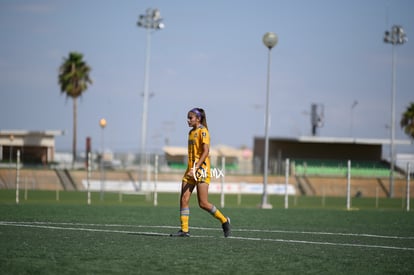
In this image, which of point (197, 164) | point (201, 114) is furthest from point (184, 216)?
point (201, 114)

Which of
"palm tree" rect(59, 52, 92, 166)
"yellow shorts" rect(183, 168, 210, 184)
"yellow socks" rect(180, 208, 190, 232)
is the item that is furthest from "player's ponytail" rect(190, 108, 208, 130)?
"palm tree" rect(59, 52, 92, 166)

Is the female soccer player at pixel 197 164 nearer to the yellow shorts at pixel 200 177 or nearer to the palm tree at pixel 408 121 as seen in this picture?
the yellow shorts at pixel 200 177

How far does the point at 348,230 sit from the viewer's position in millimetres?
17547

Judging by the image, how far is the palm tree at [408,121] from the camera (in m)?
95.1

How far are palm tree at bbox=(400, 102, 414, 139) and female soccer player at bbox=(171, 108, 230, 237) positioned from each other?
277 ft

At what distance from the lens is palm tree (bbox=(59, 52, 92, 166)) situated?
267ft

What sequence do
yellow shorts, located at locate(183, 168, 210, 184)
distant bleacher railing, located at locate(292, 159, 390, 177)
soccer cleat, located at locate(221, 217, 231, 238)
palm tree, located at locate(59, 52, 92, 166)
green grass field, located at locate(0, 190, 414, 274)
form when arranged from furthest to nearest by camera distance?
1. palm tree, located at locate(59, 52, 92, 166)
2. distant bleacher railing, located at locate(292, 159, 390, 177)
3. soccer cleat, located at locate(221, 217, 231, 238)
4. yellow shorts, located at locate(183, 168, 210, 184)
5. green grass field, located at locate(0, 190, 414, 274)

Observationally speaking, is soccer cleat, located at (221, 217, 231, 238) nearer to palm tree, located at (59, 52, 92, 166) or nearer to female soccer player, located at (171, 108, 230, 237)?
female soccer player, located at (171, 108, 230, 237)

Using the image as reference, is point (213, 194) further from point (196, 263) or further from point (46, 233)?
point (196, 263)

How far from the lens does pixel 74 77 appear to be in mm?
81438

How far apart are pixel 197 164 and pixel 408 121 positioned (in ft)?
283

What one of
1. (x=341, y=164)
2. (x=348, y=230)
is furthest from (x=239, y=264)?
(x=341, y=164)

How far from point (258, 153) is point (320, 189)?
60.9ft

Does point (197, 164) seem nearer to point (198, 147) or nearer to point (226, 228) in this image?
point (198, 147)
